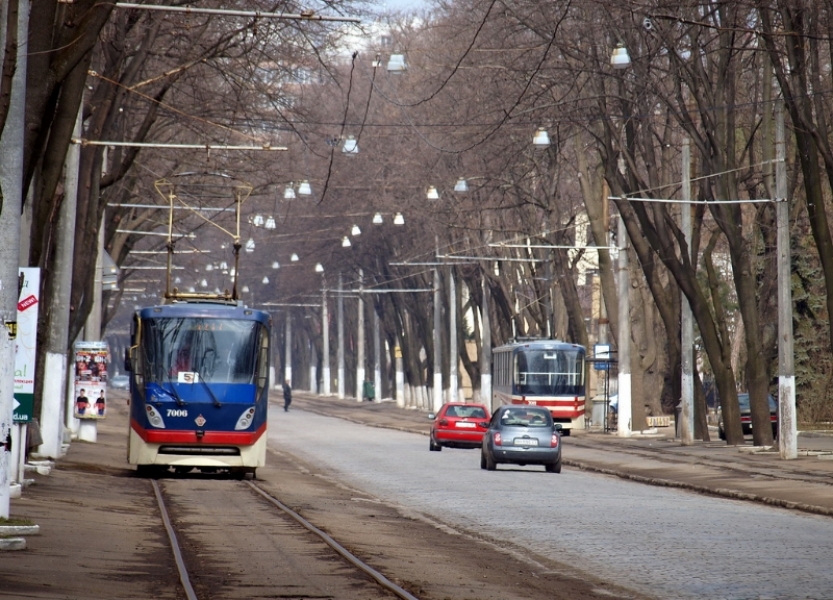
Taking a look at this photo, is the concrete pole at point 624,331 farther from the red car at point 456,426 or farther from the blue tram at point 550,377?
the red car at point 456,426

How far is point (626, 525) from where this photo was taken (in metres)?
18.5

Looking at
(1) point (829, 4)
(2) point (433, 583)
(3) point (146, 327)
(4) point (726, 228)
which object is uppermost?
(1) point (829, 4)

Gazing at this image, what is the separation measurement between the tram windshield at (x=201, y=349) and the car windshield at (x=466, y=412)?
1501 cm

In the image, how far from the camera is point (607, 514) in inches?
800

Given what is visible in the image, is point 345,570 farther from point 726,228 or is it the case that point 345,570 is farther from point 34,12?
point 726,228

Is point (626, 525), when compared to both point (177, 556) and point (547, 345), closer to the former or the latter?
point (177, 556)

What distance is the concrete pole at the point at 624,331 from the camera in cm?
4697

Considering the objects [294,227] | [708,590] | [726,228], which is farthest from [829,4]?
[294,227]

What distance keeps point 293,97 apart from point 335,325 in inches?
3154

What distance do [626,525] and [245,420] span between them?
31.5 ft

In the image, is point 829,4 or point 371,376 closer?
point 829,4

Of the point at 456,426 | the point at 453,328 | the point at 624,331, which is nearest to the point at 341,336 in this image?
the point at 453,328

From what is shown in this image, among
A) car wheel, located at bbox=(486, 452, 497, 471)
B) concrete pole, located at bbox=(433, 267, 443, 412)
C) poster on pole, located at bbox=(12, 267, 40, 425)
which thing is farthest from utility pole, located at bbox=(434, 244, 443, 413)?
poster on pole, located at bbox=(12, 267, 40, 425)

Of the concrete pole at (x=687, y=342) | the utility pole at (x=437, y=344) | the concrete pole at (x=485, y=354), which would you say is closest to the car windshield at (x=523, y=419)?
the concrete pole at (x=687, y=342)
